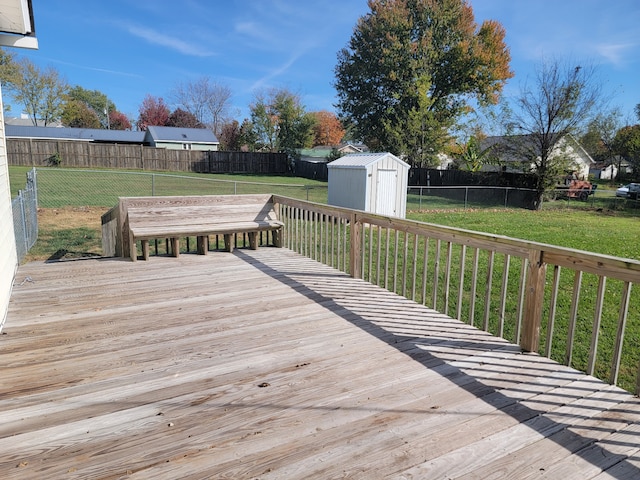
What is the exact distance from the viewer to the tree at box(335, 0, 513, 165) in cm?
2498

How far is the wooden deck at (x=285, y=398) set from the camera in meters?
1.82

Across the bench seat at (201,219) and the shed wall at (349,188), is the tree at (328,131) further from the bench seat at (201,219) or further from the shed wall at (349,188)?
the bench seat at (201,219)

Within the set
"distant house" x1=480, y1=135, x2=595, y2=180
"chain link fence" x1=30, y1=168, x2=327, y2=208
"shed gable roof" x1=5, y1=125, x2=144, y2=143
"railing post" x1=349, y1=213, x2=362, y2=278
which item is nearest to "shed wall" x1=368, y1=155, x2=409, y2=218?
"chain link fence" x1=30, y1=168, x2=327, y2=208

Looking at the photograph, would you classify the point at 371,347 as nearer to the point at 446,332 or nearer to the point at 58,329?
the point at 446,332

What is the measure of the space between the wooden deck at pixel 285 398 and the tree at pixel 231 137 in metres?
39.1

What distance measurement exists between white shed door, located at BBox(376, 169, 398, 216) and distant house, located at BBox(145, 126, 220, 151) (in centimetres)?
2733

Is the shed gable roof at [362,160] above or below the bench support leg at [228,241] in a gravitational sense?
above

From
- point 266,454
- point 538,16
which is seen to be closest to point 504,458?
point 266,454

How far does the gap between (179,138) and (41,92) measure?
19.9m

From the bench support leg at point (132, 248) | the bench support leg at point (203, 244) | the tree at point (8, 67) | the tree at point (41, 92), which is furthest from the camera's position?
the tree at point (41, 92)

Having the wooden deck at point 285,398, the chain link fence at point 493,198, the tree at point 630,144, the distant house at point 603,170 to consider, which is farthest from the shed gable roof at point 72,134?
the distant house at point 603,170

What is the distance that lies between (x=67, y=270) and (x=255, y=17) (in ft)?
73.7

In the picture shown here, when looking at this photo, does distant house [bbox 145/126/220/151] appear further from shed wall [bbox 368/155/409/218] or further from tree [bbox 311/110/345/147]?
shed wall [bbox 368/155/409/218]

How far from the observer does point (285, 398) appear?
2354mm
